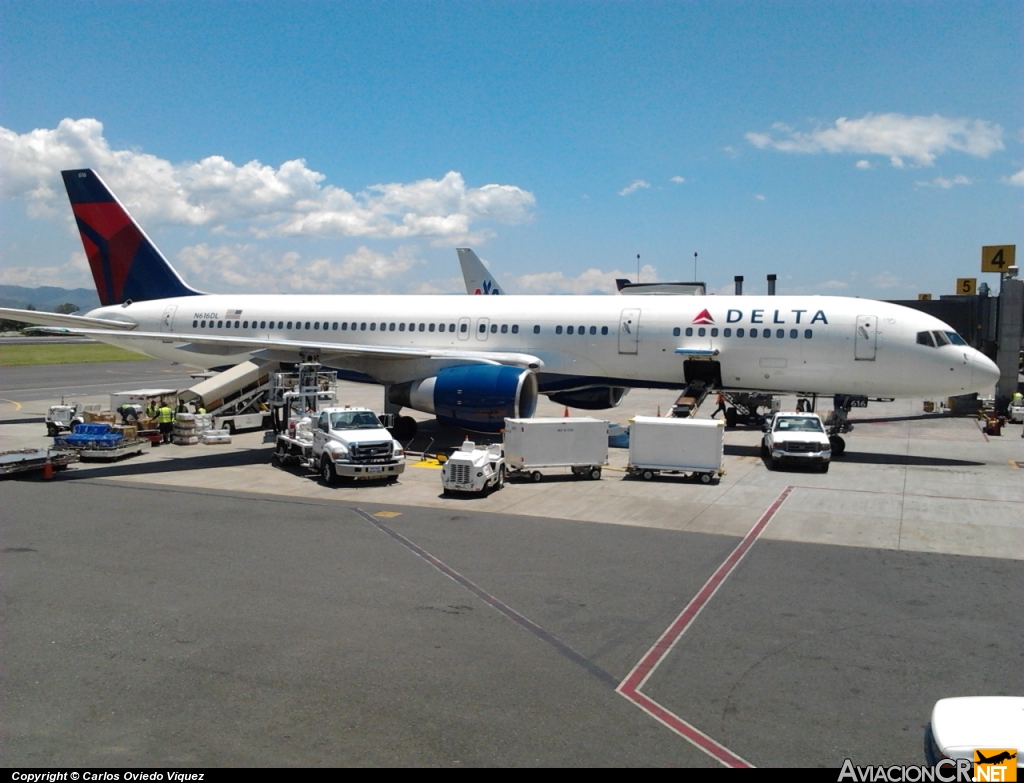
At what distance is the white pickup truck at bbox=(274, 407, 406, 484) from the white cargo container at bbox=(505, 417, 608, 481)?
2899 mm

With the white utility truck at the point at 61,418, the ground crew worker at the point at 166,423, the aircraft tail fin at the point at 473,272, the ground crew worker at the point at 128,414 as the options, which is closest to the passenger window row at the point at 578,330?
the ground crew worker at the point at 166,423

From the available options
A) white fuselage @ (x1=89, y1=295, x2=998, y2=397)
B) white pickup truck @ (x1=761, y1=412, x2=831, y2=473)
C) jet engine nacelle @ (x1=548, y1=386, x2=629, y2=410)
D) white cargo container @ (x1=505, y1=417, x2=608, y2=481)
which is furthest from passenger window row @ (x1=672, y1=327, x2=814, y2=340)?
white cargo container @ (x1=505, y1=417, x2=608, y2=481)

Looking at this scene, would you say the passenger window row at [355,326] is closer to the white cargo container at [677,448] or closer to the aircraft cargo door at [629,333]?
the aircraft cargo door at [629,333]

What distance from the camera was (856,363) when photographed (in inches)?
926

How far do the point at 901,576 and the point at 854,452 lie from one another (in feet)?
46.9

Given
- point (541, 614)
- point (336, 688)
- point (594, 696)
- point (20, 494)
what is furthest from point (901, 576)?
point (20, 494)

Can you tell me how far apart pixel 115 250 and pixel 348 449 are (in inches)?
730

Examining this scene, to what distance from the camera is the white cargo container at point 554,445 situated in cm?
2067

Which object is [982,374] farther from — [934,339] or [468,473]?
[468,473]

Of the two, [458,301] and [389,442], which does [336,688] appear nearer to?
[389,442]

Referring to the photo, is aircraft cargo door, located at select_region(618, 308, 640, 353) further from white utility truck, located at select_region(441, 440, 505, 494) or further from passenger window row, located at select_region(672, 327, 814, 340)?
white utility truck, located at select_region(441, 440, 505, 494)

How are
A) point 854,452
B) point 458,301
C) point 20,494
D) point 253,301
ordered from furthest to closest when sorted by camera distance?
point 253,301, point 458,301, point 854,452, point 20,494

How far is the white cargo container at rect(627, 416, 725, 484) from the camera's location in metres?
20.5

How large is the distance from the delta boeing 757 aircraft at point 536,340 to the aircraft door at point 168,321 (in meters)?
0.05
